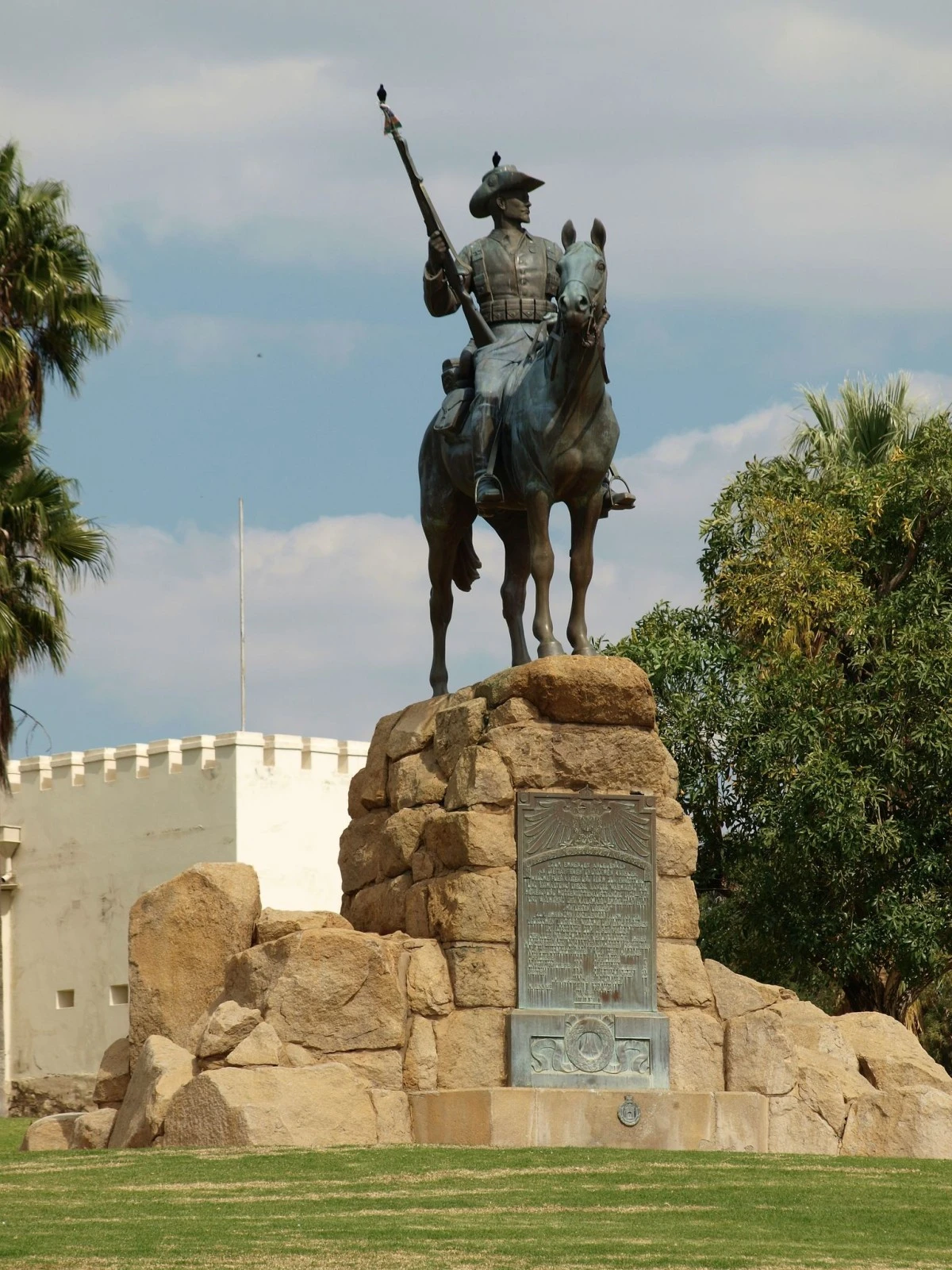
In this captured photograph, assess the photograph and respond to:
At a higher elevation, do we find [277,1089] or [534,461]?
[534,461]

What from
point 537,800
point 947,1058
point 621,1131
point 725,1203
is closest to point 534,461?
point 537,800

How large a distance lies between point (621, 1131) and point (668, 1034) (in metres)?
0.93

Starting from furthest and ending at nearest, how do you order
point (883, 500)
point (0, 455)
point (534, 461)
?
point (883, 500) < point (0, 455) < point (534, 461)

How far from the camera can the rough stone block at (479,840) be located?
47.6 feet

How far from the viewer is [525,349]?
1641cm

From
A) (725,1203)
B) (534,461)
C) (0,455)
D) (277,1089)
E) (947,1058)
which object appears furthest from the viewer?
(947,1058)

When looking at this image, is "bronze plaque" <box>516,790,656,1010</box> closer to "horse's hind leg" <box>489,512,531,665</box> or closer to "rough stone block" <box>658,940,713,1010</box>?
"rough stone block" <box>658,940,713,1010</box>

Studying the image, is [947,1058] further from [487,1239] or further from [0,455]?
[487,1239]

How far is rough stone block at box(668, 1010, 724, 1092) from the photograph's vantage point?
14.7 metres

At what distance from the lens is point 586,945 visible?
47.9 feet

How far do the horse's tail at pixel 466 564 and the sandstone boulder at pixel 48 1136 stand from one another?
4.76 metres

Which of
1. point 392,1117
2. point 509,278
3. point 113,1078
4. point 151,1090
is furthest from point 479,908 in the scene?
point 509,278

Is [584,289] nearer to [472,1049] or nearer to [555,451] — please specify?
[555,451]

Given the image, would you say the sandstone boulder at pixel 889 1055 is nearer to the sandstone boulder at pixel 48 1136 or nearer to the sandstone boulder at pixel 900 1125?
the sandstone boulder at pixel 900 1125
